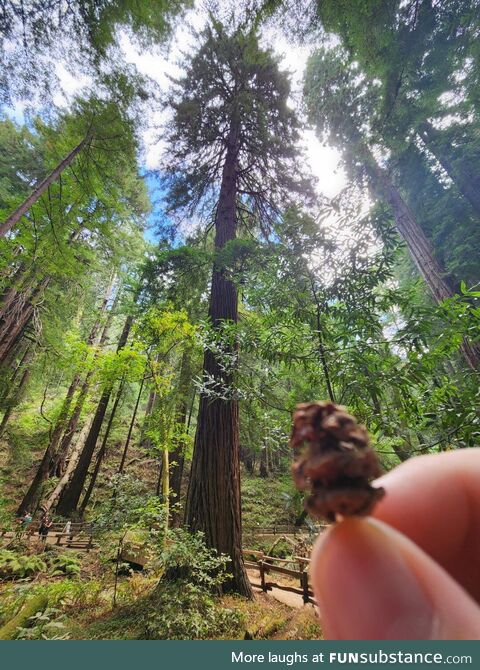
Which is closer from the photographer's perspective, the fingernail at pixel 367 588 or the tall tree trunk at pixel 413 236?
the fingernail at pixel 367 588

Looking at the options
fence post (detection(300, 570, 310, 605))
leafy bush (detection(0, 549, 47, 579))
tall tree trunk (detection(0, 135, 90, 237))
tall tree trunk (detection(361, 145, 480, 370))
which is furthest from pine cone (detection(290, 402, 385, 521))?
leafy bush (detection(0, 549, 47, 579))

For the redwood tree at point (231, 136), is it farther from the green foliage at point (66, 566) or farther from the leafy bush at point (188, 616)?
the green foliage at point (66, 566)

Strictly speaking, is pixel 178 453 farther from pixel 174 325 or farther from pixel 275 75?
pixel 275 75

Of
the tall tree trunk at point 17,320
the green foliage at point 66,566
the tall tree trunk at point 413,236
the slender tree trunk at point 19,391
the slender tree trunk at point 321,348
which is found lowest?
the green foliage at point 66,566

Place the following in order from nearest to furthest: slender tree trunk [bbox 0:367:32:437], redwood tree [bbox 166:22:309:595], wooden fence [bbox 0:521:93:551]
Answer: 1. redwood tree [bbox 166:22:309:595]
2. wooden fence [bbox 0:521:93:551]
3. slender tree trunk [bbox 0:367:32:437]

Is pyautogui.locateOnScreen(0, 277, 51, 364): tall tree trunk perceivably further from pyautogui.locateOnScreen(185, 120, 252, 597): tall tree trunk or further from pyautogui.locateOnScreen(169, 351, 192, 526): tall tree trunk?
pyautogui.locateOnScreen(185, 120, 252, 597): tall tree trunk

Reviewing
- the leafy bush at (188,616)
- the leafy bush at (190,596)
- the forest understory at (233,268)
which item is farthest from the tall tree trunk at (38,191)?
the leafy bush at (188,616)
